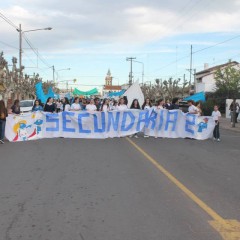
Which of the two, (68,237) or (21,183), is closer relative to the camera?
(68,237)

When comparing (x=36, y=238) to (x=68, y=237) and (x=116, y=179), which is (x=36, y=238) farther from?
(x=116, y=179)

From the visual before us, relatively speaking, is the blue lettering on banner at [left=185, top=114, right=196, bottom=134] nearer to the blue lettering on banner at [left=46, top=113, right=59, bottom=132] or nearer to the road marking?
the blue lettering on banner at [left=46, top=113, right=59, bottom=132]

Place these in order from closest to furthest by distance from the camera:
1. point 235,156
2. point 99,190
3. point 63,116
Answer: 1. point 99,190
2. point 235,156
3. point 63,116

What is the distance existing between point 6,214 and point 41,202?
77cm

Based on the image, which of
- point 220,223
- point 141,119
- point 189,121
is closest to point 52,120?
point 141,119

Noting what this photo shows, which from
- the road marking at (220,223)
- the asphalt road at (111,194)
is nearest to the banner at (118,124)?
the asphalt road at (111,194)

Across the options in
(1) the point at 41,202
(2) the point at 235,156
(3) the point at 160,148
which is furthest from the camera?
(3) the point at 160,148

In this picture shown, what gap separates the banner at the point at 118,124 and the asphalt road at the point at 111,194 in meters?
4.65

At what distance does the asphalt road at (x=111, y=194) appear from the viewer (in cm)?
543

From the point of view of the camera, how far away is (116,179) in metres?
8.69

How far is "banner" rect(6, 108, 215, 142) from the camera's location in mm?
17781

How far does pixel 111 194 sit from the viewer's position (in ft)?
24.2

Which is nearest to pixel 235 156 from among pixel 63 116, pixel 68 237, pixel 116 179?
pixel 116 179

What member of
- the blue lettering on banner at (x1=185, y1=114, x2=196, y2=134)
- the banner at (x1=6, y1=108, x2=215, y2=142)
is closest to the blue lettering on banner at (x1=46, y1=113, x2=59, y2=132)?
the banner at (x1=6, y1=108, x2=215, y2=142)
